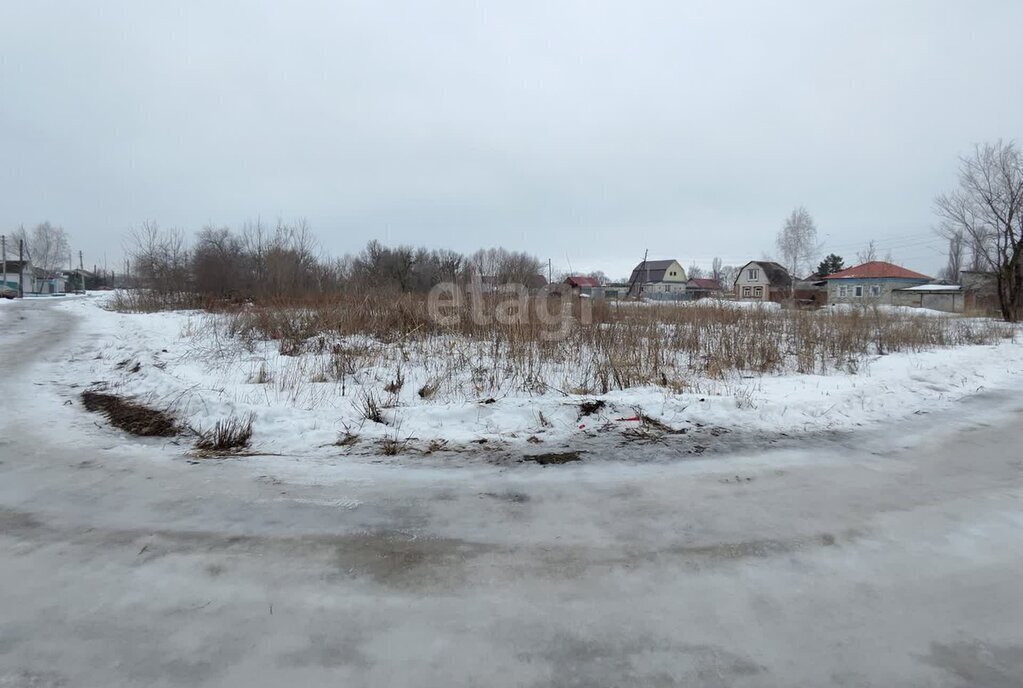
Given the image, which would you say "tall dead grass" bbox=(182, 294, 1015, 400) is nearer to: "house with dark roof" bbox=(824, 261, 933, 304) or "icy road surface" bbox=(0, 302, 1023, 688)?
"icy road surface" bbox=(0, 302, 1023, 688)

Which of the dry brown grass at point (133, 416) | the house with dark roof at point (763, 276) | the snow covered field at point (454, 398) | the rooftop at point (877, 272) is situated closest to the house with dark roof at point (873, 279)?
the rooftop at point (877, 272)

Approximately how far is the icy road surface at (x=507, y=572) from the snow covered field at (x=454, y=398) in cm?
76

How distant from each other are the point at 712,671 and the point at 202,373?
8.08 m

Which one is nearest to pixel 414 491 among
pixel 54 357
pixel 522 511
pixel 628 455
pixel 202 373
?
pixel 522 511

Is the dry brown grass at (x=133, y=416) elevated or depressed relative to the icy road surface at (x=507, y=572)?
elevated

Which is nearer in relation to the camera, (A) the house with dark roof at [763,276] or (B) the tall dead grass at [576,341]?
(B) the tall dead grass at [576,341]

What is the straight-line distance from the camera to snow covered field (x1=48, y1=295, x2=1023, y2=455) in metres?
5.11

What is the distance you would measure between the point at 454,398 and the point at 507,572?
393cm

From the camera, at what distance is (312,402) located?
606 cm

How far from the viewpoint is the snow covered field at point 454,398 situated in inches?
201

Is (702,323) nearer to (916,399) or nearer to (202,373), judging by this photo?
(916,399)

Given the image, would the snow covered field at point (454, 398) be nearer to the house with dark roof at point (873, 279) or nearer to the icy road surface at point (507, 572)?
the icy road surface at point (507, 572)

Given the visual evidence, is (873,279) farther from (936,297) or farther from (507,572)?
(507,572)

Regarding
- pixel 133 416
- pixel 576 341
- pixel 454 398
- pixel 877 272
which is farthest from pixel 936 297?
pixel 133 416
